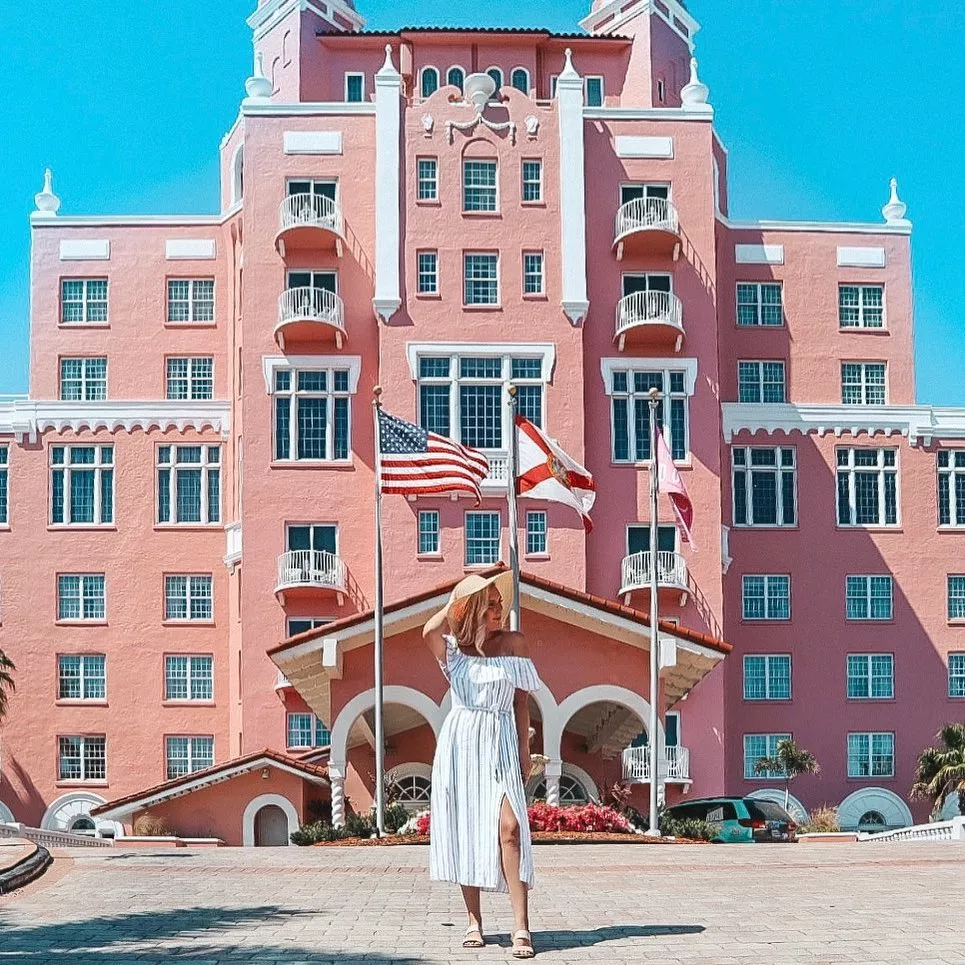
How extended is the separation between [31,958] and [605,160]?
4239cm

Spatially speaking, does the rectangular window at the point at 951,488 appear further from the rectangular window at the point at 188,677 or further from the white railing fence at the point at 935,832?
the rectangular window at the point at 188,677

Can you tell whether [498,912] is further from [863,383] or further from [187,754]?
[863,383]

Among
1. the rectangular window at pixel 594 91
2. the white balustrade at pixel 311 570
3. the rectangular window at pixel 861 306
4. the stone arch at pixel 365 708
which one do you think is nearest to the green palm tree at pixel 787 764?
the rectangular window at pixel 861 306

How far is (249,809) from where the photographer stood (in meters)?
42.0

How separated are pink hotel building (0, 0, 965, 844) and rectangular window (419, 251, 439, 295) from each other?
0.07 metres

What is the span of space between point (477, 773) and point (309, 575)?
3715cm

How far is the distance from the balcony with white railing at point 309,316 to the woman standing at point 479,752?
3793cm

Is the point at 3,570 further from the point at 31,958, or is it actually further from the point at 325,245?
the point at 31,958

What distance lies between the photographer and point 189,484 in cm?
5328

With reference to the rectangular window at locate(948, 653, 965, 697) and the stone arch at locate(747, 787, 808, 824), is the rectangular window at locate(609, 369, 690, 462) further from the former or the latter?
the rectangular window at locate(948, 653, 965, 697)

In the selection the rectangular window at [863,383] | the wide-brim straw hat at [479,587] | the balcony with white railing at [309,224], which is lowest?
the wide-brim straw hat at [479,587]

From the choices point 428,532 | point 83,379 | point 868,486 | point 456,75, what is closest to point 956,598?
point 868,486

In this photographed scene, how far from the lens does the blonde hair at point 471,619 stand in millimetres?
10695

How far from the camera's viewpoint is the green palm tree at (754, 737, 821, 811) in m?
51.0
